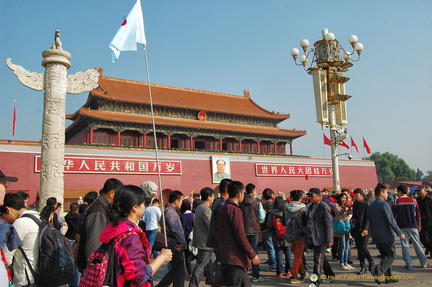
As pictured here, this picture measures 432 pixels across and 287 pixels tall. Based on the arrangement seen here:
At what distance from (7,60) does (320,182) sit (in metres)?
20.7

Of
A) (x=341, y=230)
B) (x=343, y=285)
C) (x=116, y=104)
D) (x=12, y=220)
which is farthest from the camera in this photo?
(x=116, y=104)

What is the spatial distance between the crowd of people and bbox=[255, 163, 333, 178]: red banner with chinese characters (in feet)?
52.1

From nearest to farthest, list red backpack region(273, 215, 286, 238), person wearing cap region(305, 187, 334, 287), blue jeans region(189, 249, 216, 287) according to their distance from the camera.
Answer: blue jeans region(189, 249, 216, 287), person wearing cap region(305, 187, 334, 287), red backpack region(273, 215, 286, 238)

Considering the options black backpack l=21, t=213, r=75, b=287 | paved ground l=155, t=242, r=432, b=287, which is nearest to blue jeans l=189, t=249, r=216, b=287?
paved ground l=155, t=242, r=432, b=287

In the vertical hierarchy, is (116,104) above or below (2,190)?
above

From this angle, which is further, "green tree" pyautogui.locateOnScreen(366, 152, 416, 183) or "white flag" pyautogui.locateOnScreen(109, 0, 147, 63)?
"green tree" pyautogui.locateOnScreen(366, 152, 416, 183)

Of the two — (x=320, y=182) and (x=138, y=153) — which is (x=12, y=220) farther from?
(x=320, y=182)

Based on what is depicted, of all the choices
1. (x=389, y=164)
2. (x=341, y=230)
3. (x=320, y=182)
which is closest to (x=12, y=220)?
(x=341, y=230)

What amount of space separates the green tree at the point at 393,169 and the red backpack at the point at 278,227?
55647mm

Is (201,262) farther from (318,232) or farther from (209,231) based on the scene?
(318,232)

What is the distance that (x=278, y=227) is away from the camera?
19.1ft

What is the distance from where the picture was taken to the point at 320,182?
83.9 ft

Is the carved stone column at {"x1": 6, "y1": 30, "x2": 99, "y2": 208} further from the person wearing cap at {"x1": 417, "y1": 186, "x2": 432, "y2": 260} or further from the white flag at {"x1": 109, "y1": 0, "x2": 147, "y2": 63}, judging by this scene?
the person wearing cap at {"x1": 417, "y1": 186, "x2": 432, "y2": 260}

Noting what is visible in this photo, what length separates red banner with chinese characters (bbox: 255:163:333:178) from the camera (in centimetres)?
2338
